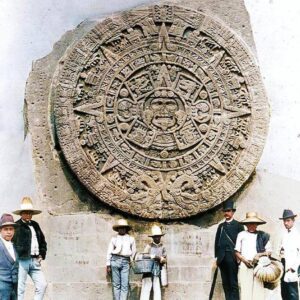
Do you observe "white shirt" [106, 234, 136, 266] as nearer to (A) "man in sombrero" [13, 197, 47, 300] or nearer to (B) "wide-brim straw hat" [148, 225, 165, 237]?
(B) "wide-brim straw hat" [148, 225, 165, 237]

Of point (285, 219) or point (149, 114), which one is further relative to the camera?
point (149, 114)

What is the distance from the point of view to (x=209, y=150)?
11.4 metres

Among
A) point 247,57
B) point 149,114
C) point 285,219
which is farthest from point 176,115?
point 285,219

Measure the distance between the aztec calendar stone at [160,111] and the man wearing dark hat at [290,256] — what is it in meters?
1.06

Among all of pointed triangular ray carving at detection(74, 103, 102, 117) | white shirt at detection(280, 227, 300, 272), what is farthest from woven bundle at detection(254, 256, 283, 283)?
pointed triangular ray carving at detection(74, 103, 102, 117)

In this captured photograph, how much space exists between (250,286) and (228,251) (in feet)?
1.99

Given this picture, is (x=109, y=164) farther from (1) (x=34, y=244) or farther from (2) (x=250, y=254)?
(2) (x=250, y=254)

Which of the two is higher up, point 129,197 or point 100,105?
point 100,105

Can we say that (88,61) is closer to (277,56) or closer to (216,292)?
(277,56)

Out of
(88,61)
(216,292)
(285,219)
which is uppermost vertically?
(88,61)

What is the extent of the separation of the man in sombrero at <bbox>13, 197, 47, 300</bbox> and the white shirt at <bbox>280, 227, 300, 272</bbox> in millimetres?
2718

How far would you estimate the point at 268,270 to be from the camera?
9.92 metres

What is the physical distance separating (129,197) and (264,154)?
186 centimetres

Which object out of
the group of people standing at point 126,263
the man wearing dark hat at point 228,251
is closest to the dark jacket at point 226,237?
the man wearing dark hat at point 228,251
